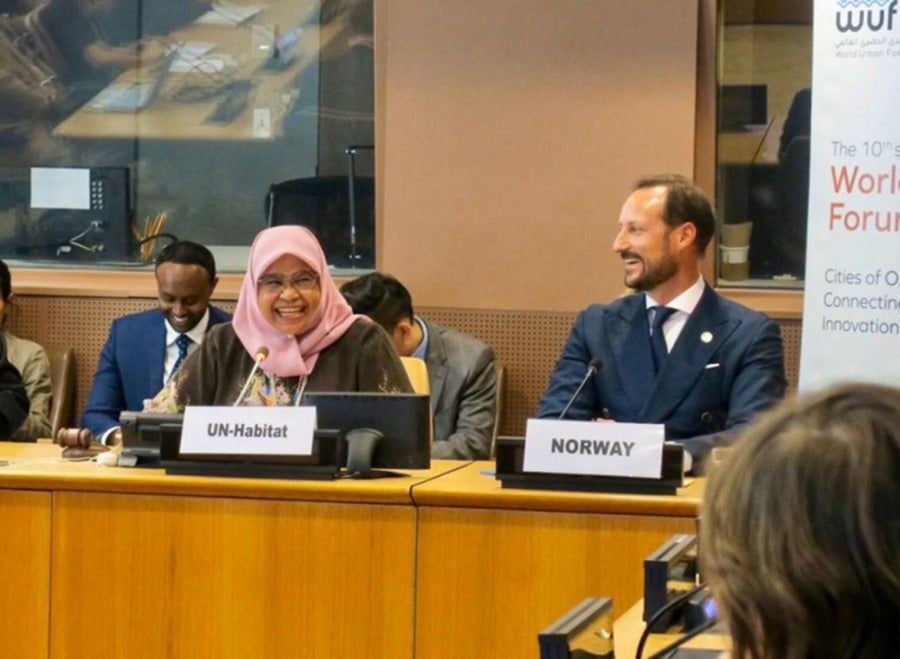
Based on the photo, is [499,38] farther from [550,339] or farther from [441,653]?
[441,653]

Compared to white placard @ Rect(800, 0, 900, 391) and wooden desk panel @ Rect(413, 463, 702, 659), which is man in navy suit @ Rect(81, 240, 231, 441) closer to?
white placard @ Rect(800, 0, 900, 391)

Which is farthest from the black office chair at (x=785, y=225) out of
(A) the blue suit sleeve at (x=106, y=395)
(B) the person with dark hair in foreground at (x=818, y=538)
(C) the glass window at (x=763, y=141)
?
(B) the person with dark hair in foreground at (x=818, y=538)

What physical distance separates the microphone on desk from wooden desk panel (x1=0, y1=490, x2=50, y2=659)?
538mm

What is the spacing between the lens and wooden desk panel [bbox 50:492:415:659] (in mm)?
3057

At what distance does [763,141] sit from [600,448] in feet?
10.2

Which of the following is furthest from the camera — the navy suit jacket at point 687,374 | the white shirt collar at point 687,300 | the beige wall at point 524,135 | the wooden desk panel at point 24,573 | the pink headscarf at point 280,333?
the beige wall at point 524,135

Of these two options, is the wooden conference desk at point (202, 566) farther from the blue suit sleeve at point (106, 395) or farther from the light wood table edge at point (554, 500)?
the blue suit sleeve at point (106, 395)

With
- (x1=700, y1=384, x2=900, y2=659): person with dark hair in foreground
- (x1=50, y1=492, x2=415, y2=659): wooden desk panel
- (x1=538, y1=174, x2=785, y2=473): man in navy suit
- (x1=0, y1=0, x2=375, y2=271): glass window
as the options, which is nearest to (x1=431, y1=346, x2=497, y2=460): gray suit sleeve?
(x1=538, y1=174, x2=785, y2=473): man in navy suit

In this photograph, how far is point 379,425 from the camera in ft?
10.7

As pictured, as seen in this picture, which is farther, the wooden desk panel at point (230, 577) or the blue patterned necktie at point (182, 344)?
the blue patterned necktie at point (182, 344)

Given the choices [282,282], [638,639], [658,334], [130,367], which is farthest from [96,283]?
[638,639]

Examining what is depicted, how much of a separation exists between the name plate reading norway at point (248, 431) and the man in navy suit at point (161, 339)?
2.17 meters

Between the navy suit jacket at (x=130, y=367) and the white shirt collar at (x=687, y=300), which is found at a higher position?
the white shirt collar at (x=687, y=300)

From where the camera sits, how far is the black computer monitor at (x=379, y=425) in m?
3.22
